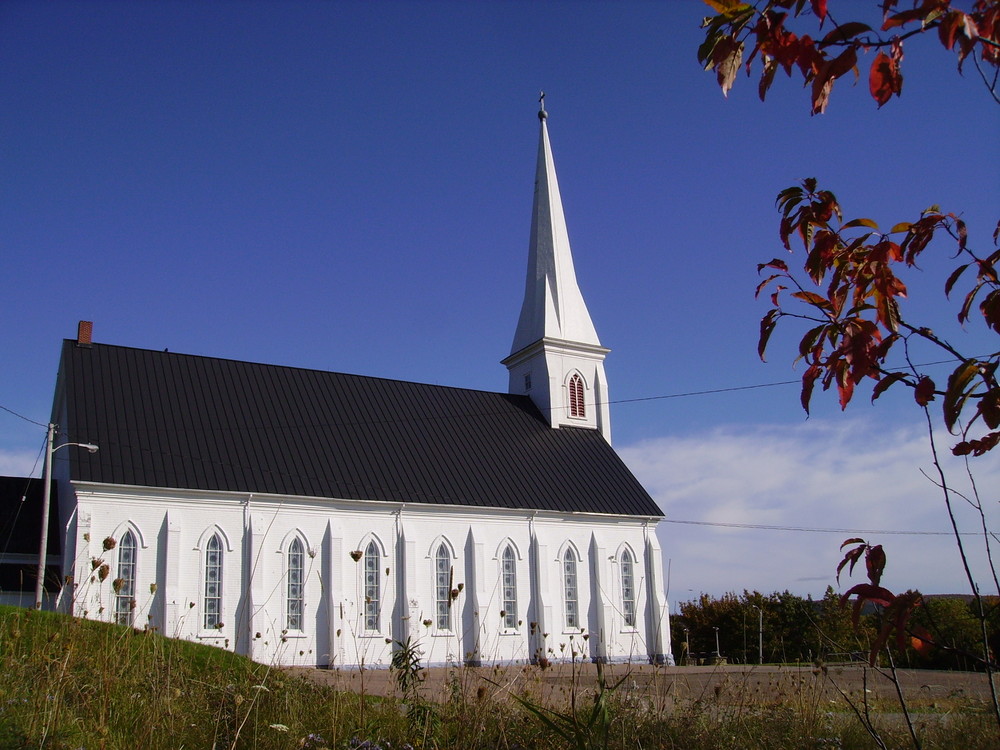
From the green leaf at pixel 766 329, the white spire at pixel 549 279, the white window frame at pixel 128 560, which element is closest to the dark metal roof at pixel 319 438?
the white window frame at pixel 128 560

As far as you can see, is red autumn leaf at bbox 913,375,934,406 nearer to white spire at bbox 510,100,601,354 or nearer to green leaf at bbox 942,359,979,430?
green leaf at bbox 942,359,979,430

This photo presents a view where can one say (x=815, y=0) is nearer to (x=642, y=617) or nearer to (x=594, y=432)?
(x=642, y=617)

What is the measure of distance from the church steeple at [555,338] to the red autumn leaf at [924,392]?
115 feet

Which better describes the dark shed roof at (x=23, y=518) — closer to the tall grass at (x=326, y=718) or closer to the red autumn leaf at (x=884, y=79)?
the tall grass at (x=326, y=718)

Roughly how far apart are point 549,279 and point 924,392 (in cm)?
3869

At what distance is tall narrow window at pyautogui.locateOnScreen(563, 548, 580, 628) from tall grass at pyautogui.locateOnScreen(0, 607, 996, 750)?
25005mm

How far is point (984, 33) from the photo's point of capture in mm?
2920

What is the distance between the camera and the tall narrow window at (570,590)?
1286 inches

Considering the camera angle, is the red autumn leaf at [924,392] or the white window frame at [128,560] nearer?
the red autumn leaf at [924,392]

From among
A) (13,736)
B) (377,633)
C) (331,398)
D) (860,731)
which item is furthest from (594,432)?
(13,736)

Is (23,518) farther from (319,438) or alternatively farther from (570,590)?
(570,590)

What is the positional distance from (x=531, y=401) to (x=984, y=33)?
36.8 m

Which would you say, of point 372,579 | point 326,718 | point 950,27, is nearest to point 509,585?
point 372,579

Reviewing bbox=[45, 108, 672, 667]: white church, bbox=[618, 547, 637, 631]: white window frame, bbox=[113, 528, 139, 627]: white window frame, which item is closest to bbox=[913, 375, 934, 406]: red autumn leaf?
bbox=[45, 108, 672, 667]: white church
